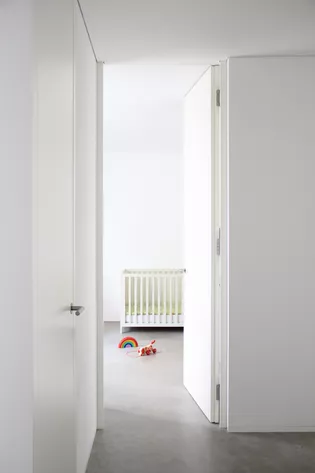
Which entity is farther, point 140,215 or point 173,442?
point 140,215

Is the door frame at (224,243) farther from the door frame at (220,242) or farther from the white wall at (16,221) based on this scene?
the white wall at (16,221)

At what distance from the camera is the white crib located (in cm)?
603

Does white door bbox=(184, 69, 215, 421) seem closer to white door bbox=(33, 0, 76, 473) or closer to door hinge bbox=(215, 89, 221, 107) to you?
door hinge bbox=(215, 89, 221, 107)

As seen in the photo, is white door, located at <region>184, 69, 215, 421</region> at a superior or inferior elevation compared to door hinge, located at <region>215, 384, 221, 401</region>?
superior

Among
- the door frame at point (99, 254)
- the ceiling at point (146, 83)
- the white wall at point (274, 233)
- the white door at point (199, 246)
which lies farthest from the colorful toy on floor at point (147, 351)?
the ceiling at point (146, 83)

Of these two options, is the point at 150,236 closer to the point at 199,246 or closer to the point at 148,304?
the point at 148,304

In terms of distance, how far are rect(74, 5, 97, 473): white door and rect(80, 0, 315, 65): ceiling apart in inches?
6.6

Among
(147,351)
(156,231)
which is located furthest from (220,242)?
(156,231)

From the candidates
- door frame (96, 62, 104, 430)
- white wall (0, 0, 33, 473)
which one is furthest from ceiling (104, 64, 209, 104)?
white wall (0, 0, 33, 473)

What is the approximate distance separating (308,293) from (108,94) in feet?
7.22

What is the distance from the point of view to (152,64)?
3186 mm

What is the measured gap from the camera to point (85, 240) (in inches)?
103

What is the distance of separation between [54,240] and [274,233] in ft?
5.96

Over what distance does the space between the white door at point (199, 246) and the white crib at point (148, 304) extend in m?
2.10
